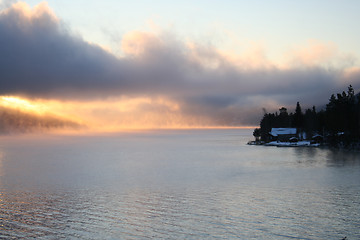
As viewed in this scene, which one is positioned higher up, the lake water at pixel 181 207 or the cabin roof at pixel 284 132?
the cabin roof at pixel 284 132

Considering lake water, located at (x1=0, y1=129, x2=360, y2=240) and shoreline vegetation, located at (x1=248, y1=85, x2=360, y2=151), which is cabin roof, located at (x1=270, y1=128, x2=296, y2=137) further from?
lake water, located at (x1=0, y1=129, x2=360, y2=240)

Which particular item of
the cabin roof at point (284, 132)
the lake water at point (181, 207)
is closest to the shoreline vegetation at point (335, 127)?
the cabin roof at point (284, 132)

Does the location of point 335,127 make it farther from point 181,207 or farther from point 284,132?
point 181,207

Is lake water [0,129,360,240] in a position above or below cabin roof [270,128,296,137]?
below

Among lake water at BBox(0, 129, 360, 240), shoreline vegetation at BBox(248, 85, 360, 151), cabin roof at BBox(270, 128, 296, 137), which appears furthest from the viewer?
cabin roof at BBox(270, 128, 296, 137)

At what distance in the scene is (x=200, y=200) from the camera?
1591 inches

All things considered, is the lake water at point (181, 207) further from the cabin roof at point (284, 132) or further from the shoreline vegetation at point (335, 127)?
the cabin roof at point (284, 132)

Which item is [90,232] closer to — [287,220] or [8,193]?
[287,220]

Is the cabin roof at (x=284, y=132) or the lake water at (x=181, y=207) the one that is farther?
the cabin roof at (x=284, y=132)

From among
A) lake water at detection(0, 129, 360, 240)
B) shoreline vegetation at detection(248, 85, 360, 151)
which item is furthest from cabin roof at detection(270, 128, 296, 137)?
lake water at detection(0, 129, 360, 240)

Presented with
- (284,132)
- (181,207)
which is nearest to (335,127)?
(284,132)

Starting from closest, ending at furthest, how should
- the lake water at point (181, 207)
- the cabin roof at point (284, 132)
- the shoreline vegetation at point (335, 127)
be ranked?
the lake water at point (181, 207), the shoreline vegetation at point (335, 127), the cabin roof at point (284, 132)

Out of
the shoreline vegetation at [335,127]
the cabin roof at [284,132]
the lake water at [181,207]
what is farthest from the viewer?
the cabin roof at [284,132]

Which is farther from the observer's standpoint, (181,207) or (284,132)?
(284,132)
